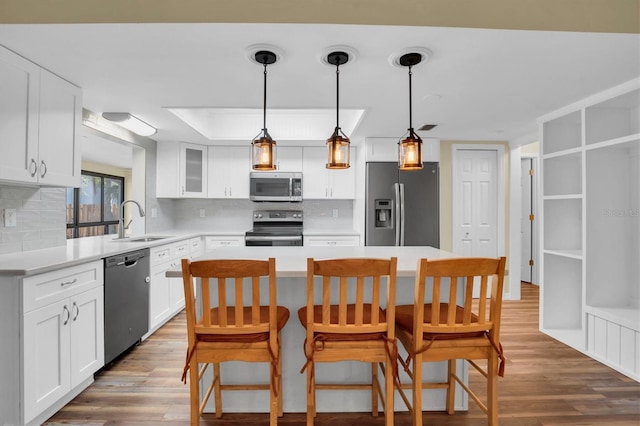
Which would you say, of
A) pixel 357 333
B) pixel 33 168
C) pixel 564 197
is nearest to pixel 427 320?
pixel 357 333

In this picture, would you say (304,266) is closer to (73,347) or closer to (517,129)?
(73,347)

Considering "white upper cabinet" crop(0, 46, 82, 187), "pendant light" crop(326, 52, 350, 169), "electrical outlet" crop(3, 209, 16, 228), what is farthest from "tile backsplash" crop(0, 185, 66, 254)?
"pendant light" crop(326, 52, 350, 169)

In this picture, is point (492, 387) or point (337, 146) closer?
point (492, 387)

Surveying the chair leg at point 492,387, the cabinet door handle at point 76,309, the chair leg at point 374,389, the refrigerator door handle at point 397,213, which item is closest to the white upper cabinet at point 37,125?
the cabinet door handle at point 76,309

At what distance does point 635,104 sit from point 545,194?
969mm

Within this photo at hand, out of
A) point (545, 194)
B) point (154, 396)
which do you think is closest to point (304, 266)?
point (154, 396)

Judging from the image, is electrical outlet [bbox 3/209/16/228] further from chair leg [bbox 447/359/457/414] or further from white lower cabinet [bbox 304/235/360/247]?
chair leg [bbox 447/359/457/414]

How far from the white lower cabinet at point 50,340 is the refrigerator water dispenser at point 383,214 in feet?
9.44

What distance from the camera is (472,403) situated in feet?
6.81

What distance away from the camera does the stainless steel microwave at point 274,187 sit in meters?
4.42

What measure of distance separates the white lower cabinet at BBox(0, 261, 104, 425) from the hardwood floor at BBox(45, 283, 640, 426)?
0.63ft

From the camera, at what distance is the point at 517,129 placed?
372cm

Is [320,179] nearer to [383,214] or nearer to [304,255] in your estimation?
[383,214]

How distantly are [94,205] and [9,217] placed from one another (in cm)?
452
